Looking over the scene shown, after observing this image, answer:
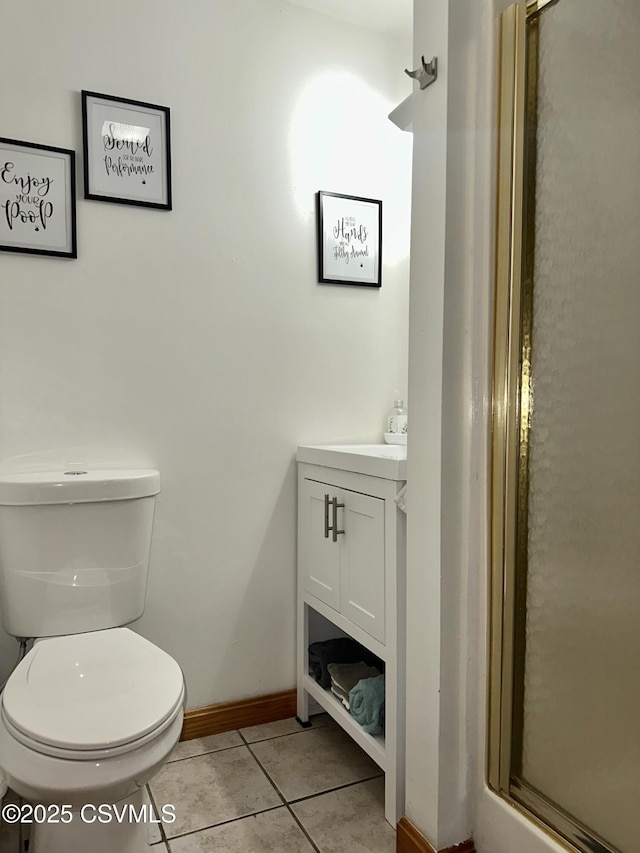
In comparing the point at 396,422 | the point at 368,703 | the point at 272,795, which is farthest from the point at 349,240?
the point at 272,795

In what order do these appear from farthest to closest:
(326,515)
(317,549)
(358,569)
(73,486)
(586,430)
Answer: (317,549) < (326,515) < (358,569) < (73,486) < (586,430)

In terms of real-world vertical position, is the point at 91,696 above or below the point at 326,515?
below

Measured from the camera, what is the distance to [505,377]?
120 centimetres

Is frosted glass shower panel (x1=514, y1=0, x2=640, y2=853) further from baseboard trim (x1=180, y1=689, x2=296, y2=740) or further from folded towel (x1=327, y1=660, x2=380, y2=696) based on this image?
baseboard trim (x1=180, y1=689, x2=296, y2=740)

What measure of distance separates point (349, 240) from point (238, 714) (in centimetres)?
155

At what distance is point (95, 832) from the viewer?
48.7 inches

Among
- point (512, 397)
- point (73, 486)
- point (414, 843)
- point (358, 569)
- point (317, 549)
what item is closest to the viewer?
point (512, 397)

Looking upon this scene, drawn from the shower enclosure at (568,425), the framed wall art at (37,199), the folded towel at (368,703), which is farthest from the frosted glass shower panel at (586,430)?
the framed wall art at (37,199)

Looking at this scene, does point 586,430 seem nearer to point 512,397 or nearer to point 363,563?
point 512,397

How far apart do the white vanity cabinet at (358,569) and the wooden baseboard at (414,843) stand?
0.11 metres

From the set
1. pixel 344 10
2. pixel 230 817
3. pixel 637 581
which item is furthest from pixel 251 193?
pixel 230 817

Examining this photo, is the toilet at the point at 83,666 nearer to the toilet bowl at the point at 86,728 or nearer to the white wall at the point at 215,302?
the toilet bowl at the point at 86,728

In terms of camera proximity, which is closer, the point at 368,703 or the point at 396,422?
the point at 368,703

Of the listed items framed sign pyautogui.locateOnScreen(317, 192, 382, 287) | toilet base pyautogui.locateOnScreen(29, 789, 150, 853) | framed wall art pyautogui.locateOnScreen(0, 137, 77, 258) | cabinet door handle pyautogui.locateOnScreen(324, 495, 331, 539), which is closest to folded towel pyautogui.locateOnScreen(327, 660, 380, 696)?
cabinet door handle pyautogui.locateOnScreen(324, 495, 331, 539)
